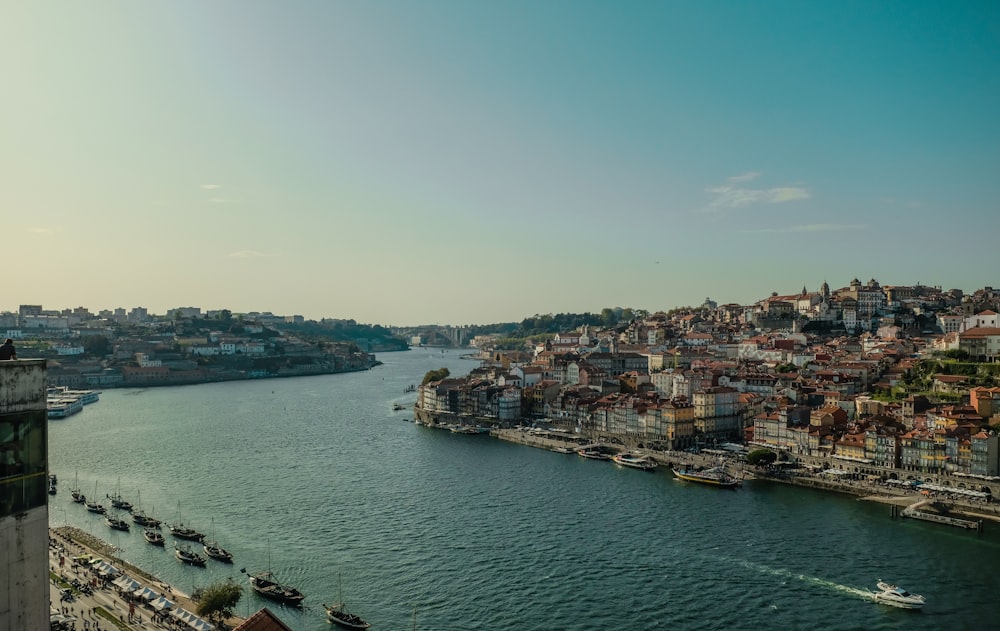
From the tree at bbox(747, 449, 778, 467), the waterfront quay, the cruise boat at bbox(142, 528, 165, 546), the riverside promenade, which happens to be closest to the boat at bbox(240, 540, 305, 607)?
the riverside promenade

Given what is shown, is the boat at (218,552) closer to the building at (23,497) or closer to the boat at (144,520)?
the boat at (144,520)

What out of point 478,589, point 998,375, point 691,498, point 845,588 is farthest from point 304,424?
point 998,375

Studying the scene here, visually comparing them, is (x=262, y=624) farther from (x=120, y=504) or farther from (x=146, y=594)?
(x=120, y=504)

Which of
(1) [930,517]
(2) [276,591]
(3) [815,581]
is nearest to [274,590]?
(2) [276,591]

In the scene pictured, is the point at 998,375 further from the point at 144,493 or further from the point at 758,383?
the point at 144,493

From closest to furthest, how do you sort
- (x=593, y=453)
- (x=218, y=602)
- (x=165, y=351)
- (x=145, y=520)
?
(x=218, y=602)
(x=145, y=520)
(x=593, y=453)
(x=165, y=351)

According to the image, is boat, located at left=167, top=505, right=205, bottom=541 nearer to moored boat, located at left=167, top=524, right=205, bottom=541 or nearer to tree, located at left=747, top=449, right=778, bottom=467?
moored boat, located at left=167, top=524, right=205, bottom=541

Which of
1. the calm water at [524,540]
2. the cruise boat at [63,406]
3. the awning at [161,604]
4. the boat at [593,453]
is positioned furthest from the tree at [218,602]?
the cruise boat at [63,406]
